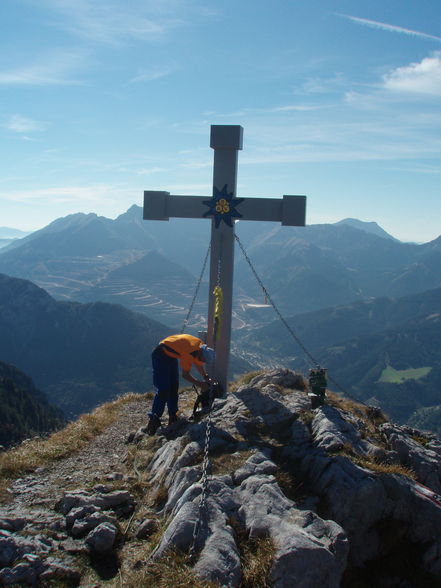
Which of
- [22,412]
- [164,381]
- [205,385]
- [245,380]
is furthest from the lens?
[22,412]

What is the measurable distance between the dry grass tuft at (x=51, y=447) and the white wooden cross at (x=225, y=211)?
3.86 metres

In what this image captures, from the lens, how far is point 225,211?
14164 mm

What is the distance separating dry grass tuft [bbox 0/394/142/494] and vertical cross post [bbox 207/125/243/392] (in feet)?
12.8

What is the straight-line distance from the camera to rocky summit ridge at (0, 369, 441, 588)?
6195mm

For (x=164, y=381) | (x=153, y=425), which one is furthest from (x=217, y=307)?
(x=153, y=425)

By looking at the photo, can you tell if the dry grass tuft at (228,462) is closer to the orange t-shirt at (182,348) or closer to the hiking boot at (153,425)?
the orange t-shirt at (182,348)

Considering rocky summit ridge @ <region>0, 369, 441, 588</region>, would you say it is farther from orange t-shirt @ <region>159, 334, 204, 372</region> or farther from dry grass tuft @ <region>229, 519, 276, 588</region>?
orange t-shirt @ <region>159, 334, 204, 372</region>

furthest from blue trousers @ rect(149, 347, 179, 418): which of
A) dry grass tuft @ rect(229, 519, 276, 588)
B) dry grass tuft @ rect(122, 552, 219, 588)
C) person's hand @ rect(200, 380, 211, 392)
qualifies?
dry grass tuft @ rect(122, 552, 219, 588)

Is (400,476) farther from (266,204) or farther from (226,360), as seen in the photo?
(266,204)

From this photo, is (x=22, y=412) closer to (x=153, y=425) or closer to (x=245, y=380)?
(x=245, y=380)

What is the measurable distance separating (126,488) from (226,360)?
584cm

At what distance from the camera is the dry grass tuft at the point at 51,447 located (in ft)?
34.9

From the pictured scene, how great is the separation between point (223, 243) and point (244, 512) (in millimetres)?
8524

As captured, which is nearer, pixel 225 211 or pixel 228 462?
pixel 228 462
